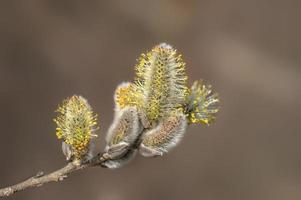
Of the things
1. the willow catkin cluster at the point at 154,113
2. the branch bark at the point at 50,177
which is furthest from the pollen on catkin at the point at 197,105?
the branch bark at the point at 50,177

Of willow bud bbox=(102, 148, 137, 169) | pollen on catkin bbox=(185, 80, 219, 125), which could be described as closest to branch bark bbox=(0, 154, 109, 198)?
willow bud bbox=(102, 148, 137, 169)

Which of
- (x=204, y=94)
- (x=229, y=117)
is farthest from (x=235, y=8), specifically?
(x=204, y=94)

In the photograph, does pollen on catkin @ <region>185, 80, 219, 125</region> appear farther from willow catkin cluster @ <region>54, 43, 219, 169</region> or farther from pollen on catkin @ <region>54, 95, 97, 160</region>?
pollen on catkin @ <region>54, 95, 97, 160</region>

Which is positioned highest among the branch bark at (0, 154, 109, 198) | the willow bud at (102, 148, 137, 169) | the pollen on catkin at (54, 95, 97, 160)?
the pollen on catkin at (54, 95, 97, 160)

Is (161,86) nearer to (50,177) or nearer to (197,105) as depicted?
(197,105)

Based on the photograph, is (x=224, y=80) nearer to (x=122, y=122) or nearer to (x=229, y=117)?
(x=229, y=117)
